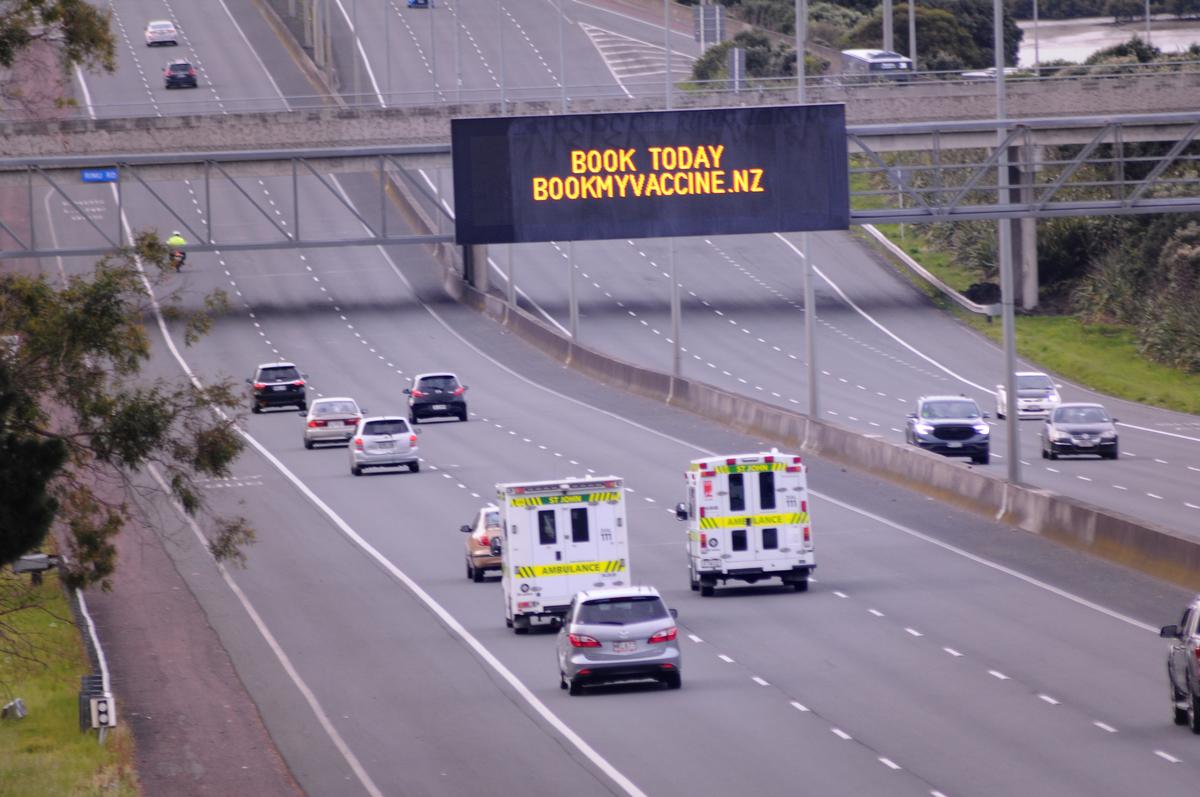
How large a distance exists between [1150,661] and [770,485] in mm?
8235

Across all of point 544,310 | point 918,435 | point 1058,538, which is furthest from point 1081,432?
point 544,310

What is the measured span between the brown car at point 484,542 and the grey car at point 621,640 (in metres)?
9.01

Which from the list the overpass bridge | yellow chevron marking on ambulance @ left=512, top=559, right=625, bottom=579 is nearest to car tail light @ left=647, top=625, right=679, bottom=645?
yellow chevron marking on ambulance @ left=512, top=559, right=625, bottom=579

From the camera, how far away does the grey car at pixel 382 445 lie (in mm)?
47469

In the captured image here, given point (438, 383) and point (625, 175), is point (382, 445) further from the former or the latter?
point (625, 175)

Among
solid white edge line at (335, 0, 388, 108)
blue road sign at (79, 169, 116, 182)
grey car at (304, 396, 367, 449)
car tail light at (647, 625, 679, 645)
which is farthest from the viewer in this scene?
solid white edge line at (335, 0, 388, 108)

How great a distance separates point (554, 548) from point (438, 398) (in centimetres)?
2722

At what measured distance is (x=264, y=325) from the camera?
252 feet

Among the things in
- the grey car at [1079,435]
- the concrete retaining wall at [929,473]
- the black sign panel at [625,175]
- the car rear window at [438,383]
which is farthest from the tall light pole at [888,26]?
the black sign panel at [625,175]

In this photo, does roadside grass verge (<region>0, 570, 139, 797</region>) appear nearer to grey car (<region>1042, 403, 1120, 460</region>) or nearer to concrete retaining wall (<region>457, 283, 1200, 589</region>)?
concrete retaining wall (<region>457, 283, 1200, 589</region>)

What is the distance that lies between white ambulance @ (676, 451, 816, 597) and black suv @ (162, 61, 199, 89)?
8022 centimetres

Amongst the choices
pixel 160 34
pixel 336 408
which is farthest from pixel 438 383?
pixel 160 34

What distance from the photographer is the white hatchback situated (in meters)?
120

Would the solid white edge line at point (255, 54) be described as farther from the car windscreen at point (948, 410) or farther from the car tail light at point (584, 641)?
the car tail light at point (584, 641)
